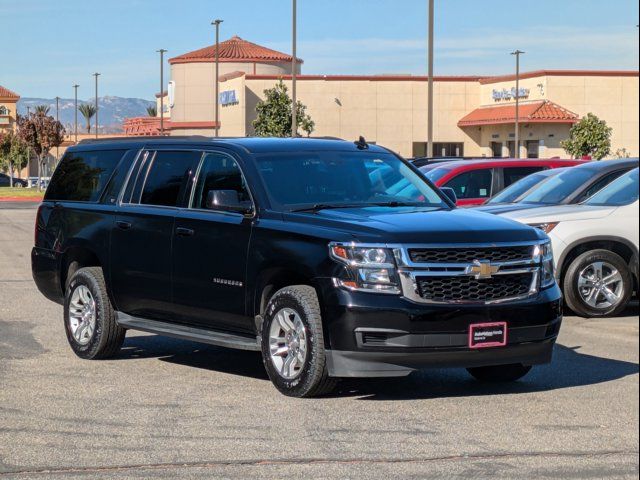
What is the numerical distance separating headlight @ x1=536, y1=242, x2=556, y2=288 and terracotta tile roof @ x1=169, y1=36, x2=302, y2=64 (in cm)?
8636

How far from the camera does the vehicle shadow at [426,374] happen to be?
9.17 m

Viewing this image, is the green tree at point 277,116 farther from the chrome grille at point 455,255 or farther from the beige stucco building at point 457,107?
the chrome grille at point 455,255

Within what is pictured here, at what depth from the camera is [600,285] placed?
13.5 meters

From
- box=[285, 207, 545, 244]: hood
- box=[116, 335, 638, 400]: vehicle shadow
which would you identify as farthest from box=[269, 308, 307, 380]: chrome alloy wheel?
box=[285, 207, 545, 244]: hood

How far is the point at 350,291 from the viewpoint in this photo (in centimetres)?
829

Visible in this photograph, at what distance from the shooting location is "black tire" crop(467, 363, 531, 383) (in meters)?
9.47

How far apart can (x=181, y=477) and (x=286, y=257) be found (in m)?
2.61

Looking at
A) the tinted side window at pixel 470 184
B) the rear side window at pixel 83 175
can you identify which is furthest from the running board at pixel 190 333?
the tinted side window at pixel 470 184

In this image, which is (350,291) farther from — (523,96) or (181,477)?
(523,96)

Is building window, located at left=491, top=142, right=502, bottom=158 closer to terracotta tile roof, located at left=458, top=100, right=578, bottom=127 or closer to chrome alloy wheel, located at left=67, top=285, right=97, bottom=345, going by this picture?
terracotta tile roof, located at left=458, top=100, right=578, bottom=127

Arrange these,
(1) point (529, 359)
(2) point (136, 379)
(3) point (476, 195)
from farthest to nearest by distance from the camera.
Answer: (3) point (476, 195) < (2) point (136, 379) < (1) point (529, 359)

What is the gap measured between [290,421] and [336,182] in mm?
2315

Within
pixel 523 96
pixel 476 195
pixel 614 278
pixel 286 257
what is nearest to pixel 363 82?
pixel 523 96

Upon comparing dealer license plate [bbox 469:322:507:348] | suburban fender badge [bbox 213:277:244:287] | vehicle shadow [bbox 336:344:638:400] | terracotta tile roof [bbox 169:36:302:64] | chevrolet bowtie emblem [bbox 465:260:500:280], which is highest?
terracotta tile roof [bbox 169:36:302:64]
